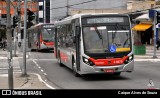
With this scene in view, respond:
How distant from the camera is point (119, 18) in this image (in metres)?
18.2

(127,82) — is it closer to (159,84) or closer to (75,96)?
(159,84)

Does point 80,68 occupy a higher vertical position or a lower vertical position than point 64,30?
lower

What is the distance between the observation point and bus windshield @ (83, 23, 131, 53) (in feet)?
58.0

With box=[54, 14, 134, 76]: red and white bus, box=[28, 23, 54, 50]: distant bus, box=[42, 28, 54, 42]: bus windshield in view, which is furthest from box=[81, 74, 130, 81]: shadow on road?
box=[42, 28, 54, 42]: bus windshield

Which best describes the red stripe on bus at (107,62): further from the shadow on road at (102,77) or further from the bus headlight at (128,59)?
the shadow on road at (102,77)

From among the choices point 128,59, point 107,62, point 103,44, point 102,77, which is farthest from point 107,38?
point 102,77

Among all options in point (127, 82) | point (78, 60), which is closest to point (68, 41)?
point (78, 60)

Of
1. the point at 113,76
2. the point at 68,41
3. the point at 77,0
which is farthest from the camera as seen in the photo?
the point at 77,0

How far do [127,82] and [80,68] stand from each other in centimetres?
218

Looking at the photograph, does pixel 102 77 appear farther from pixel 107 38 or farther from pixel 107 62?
pixel 107 38

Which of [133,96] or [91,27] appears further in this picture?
[91,27]

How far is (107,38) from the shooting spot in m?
17.8

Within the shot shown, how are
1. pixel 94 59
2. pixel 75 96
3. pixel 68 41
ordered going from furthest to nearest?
pixel 68 41 < pixel 94 59 < pixel 75 96

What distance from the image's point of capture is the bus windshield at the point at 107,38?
17.7 metres
